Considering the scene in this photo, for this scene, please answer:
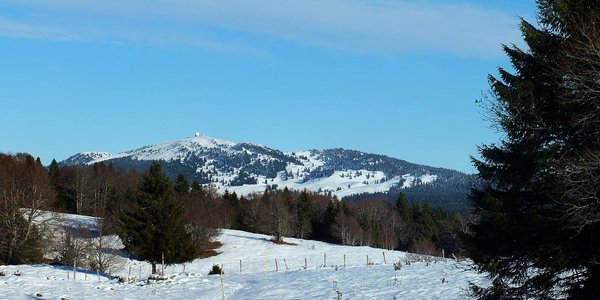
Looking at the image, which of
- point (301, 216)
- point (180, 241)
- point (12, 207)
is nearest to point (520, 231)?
point (180, 241)

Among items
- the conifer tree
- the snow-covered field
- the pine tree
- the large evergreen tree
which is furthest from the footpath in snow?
the conifer tree

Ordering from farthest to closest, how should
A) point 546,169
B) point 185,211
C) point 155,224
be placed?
1. point 185,211
2. point 155,224
3. point 546,169

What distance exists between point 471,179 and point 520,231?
3.50m

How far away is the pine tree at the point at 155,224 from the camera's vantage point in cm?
4562

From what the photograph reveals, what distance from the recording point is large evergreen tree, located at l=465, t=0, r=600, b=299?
12578mm

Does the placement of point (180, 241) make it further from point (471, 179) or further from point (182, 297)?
point (471, 179)

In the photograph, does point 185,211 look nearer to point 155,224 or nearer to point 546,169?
point 155,224

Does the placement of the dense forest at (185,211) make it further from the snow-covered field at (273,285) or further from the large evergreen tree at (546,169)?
the snow-covered field at (273,285)

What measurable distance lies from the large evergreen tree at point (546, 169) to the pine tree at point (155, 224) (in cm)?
3409

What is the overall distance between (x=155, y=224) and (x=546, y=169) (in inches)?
1448

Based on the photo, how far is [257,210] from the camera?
101m

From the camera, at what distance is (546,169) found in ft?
45.9

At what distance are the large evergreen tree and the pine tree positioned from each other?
34.1 metres

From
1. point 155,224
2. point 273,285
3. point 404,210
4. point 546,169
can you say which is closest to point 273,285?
point 273,285
